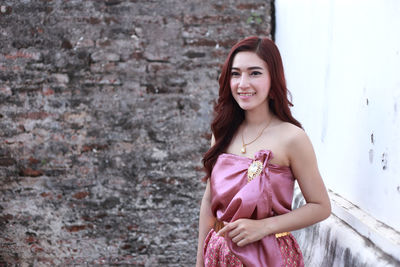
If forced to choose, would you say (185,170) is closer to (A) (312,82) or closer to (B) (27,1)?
(A) (312,82)

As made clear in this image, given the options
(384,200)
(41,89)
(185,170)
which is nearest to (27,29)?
(41,89)

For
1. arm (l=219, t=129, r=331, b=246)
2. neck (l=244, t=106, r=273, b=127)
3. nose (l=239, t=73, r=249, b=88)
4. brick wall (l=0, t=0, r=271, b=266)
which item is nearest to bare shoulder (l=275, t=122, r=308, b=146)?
arm (l=219, t=129, r=331, b=246)

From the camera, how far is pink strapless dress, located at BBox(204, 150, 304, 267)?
5.45ft

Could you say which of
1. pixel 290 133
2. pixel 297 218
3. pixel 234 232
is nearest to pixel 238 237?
pixel 234 232

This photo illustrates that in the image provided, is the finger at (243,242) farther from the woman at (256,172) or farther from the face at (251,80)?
the face at (251,80)

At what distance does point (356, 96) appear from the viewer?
6.20 feet

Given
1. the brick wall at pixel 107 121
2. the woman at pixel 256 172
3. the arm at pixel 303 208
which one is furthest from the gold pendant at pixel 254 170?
the brick wall at pixel 107 121

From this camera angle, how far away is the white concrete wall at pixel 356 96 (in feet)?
5.06

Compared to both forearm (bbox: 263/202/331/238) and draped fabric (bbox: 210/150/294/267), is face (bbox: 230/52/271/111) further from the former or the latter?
forearm (bbox: 263/202/331/238)

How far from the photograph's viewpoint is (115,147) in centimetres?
361

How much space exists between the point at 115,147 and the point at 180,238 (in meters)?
0.98

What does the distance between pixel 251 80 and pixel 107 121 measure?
6.81ft

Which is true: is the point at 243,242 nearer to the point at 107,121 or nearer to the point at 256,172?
the point at 256,172

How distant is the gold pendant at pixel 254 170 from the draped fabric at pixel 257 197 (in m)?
0.01
